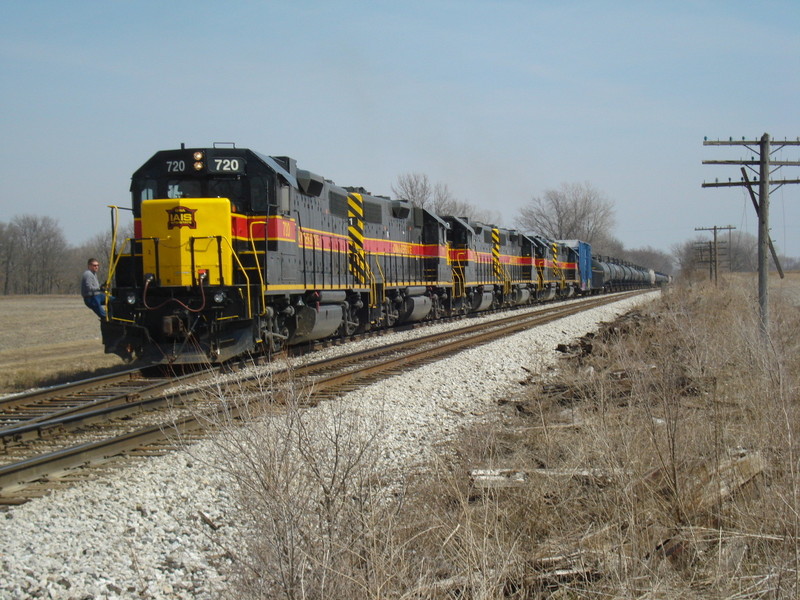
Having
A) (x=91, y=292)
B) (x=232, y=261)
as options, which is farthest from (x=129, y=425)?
(x=91, y=292)

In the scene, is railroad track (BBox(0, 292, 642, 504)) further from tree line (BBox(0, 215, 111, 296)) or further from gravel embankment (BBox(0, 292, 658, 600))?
tree line (BBox(0, 215, 111, 296))

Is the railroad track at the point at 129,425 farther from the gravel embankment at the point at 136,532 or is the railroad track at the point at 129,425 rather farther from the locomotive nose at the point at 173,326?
the locomotive nose at the point at 173,326

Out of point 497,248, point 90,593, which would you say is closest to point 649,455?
point 90,593

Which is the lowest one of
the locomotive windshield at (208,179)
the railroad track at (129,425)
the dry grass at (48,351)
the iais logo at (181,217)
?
the dry grass at (48,351)

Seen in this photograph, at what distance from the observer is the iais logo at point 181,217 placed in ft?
35.4

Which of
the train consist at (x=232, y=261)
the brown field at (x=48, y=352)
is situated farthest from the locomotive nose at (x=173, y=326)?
the brown field at (x=48, y=352)

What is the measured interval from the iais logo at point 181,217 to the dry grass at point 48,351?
10.5 ft

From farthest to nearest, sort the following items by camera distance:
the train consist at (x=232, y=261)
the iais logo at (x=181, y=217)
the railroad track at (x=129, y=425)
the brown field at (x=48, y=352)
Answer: the brown field at (x=48, y=352), the iais logo at (x=181, y=217), the train consist at (x=232, y=261), the railroad track at (x=129, y=425)

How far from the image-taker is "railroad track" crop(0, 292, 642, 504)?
5.22 m

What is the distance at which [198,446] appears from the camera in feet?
20.1

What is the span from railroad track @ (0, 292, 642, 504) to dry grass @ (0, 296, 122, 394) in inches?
118

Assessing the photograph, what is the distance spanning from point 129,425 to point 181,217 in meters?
4.37

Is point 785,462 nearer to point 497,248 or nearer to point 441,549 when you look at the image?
point 441,549

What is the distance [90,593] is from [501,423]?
4.37 meters
